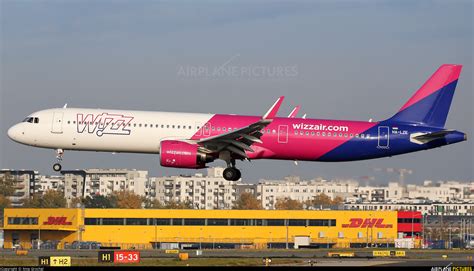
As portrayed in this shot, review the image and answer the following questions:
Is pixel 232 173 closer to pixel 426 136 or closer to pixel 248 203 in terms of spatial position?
pixel 426 136

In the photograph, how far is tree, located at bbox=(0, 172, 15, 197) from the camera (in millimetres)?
102438

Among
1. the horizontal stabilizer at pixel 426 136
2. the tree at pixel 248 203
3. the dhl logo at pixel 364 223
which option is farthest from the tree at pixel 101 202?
the horizontal stabilizer at pixel 426 136

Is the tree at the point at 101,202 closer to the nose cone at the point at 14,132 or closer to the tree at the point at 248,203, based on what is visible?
the tree at the point at 248,203

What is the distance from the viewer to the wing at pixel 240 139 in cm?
5959

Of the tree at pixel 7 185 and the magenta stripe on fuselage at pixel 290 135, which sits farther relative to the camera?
the tree at pixel 7 185

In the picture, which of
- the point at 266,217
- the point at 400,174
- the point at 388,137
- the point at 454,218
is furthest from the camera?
the point at 454,218

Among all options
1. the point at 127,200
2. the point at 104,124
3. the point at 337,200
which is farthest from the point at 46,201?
the point at 104,124

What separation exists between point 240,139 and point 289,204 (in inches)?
2324

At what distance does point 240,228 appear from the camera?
334 feet

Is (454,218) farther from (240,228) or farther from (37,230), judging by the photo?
(37,230)

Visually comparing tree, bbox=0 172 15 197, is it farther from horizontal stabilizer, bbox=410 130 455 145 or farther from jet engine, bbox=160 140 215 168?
horizontal stabilizer, bbox=410 130 455 145

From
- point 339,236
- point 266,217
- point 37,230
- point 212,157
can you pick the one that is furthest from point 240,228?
point 212,157

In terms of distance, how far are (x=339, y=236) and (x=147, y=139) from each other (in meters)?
46.4

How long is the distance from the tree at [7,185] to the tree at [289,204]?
3275 cm
